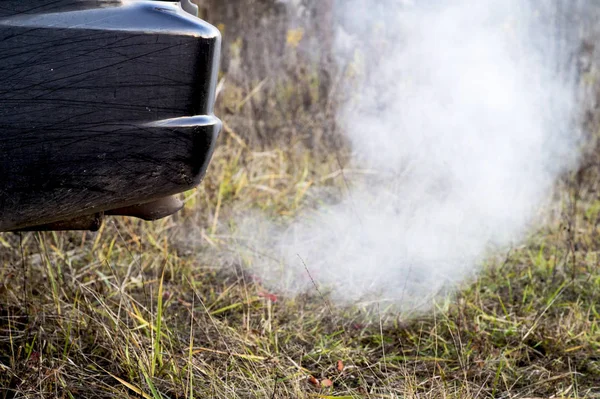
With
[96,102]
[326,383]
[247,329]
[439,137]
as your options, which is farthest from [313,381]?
[439,137]

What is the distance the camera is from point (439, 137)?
3.57 m

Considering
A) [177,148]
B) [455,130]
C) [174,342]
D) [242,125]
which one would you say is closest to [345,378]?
[174,342]

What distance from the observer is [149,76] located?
152 centimetres

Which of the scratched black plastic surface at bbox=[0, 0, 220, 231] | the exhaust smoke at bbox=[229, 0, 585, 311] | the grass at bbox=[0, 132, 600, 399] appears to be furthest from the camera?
the exhaust smoke at bbox=[229, 0, 585, 311]

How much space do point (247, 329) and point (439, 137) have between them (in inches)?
69.1

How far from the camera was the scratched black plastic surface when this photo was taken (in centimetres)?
144

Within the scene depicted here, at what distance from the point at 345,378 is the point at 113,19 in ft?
3.72

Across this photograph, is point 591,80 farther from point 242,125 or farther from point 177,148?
point 177,148

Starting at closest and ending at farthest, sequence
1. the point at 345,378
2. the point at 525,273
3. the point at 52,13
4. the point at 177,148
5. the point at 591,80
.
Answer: the point at 52,13 → the point at 177,148 → the point at 345,378 → the point at 525,273 → the point at 591,80

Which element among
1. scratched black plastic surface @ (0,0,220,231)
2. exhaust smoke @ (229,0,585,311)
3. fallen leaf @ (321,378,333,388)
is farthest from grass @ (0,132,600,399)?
scratched black plastic surface @ (0,0,220,231)

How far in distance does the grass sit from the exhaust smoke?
0.25 m

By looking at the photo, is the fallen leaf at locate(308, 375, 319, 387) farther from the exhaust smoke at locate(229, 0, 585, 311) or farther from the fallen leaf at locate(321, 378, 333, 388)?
the exhaust smoke at locate(229, 0, 585, 311)

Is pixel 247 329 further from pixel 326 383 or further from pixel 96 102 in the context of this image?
pixel 96 102

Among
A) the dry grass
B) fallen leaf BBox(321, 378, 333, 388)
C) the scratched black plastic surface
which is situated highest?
the scratched black plastic surface
